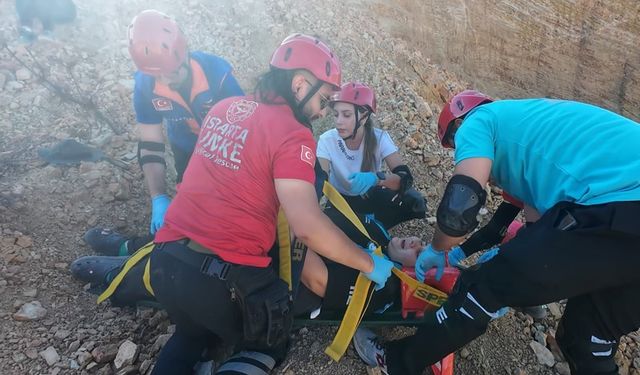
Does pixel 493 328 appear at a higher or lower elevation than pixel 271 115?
lower

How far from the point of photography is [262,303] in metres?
2.41

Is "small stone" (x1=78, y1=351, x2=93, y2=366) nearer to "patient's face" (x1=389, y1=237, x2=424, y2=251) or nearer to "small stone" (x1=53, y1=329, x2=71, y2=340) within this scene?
"small stone" (x1=53, y1=329, x2=71, y2=340)

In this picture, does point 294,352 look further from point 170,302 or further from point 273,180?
point 273,180

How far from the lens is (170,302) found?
95.1 inches

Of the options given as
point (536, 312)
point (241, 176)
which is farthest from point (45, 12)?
point (536, 312)

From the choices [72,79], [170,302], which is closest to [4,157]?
[72,79]

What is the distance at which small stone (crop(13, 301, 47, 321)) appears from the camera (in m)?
2.97

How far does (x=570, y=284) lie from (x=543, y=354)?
1.27 metres

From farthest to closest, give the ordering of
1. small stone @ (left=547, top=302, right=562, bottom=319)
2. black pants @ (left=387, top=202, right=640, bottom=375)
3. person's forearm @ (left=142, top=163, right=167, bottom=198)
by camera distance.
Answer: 1. person's forearm @ (left=142, top=163, right=167, bottom=198)
2. small stone @ (left=547, top=302, right=562, bottom=319)
3. black pants @ (left=387, top=202, right=640, bottom=375)

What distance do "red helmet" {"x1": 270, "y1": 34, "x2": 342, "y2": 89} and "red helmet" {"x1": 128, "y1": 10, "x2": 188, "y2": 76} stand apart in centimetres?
101

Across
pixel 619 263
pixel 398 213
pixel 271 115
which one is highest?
pixel 271 115

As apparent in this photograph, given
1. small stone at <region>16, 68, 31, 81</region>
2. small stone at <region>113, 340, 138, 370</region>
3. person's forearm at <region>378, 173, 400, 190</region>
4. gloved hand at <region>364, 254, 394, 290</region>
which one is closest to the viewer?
gloved hand at <region>364, 254, 394, 290</region>

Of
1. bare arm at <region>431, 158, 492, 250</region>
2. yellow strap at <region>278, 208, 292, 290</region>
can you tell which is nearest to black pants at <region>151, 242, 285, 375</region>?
yellow strap at <region>278, 208, 292, 290</region>

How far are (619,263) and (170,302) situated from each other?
205 cm
